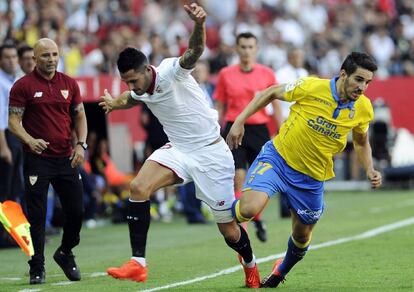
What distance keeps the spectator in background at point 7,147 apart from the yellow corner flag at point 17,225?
266 centimetres

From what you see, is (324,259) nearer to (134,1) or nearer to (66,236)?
(66,236)

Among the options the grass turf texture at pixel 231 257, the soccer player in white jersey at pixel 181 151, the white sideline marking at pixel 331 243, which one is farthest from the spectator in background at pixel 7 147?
the soccer player in white jersey at pixel 181 151

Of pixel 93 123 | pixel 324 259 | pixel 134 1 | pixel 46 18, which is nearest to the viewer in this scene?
pixel 324 259

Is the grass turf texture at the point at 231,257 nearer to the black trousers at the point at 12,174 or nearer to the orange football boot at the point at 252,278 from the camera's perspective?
the orange football boot at the point at 252,278

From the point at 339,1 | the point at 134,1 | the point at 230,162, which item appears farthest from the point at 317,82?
the point at 339,1

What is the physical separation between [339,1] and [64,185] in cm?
2169

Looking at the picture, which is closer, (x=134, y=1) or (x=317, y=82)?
(x=317, y=82)

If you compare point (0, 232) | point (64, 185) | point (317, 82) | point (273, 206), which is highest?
point (317, 82)

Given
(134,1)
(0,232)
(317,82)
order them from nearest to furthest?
(317,82)
(0,232)
(134,1)

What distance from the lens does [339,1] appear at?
1242 inches

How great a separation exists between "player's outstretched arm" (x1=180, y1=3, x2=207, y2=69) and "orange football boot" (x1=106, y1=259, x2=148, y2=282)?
1.76 metres

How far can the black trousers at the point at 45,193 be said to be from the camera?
10727mm

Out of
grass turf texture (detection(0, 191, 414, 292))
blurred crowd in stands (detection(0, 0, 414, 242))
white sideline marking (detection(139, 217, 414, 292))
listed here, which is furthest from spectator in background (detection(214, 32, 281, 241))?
blurred crowd in stands (detection(0, 0, 414, 242))

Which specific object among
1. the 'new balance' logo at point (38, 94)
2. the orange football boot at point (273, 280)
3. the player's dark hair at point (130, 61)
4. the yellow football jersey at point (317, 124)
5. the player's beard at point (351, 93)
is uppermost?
the player's dark hair at point (130, 61)
